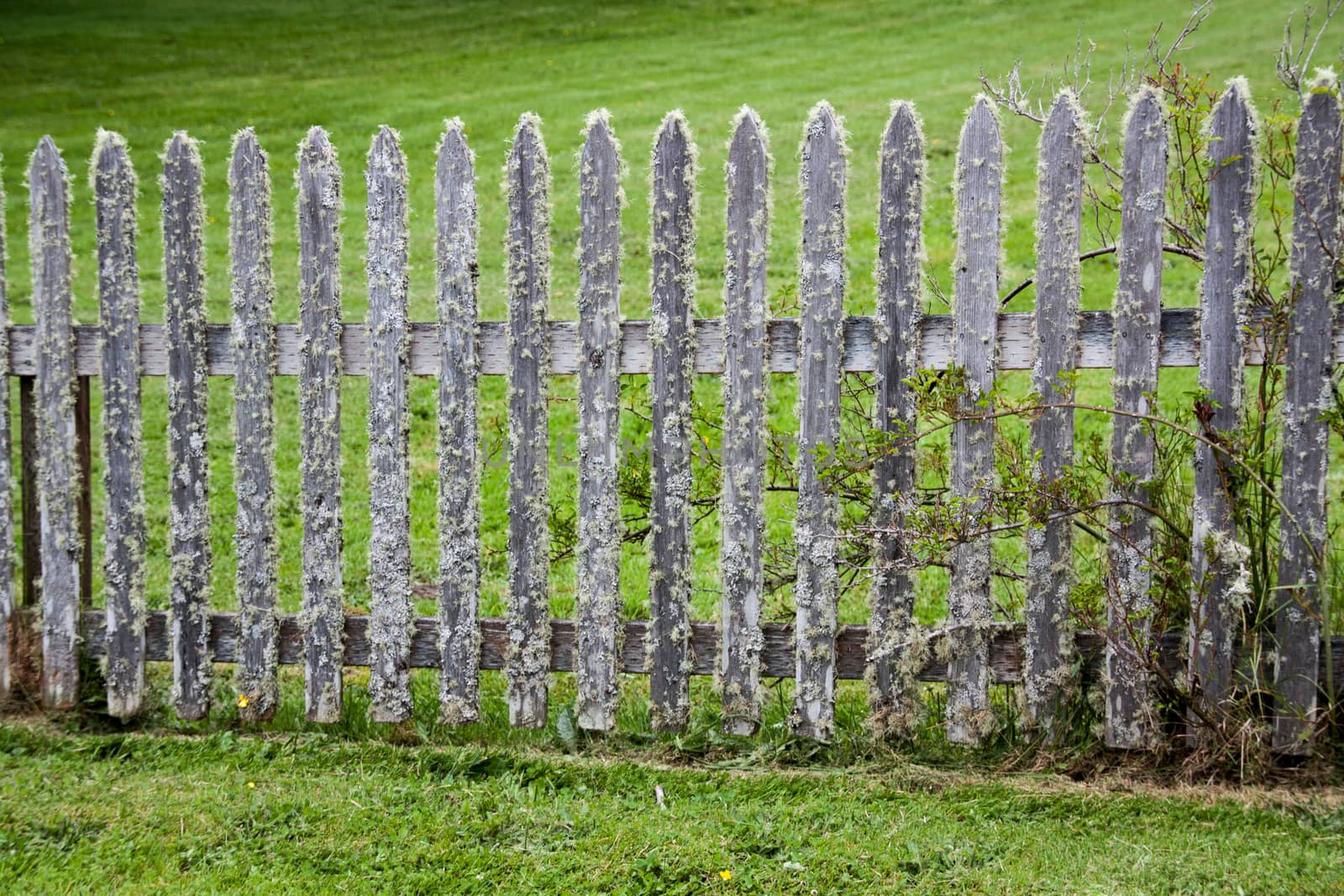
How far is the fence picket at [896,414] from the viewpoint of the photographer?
3639 millimetres

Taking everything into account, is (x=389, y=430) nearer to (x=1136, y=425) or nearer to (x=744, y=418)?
(x=744, y=418)

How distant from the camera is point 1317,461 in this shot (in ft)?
11.6

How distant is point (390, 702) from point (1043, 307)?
2746 mm

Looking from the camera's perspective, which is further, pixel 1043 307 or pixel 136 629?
pixel 136 629

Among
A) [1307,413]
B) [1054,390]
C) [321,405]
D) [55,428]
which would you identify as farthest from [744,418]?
[55,428]

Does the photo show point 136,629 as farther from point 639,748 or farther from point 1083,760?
point 1083,760

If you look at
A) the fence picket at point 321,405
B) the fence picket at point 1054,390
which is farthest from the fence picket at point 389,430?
the fence picket at point 1054,390

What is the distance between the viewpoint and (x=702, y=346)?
150 inches

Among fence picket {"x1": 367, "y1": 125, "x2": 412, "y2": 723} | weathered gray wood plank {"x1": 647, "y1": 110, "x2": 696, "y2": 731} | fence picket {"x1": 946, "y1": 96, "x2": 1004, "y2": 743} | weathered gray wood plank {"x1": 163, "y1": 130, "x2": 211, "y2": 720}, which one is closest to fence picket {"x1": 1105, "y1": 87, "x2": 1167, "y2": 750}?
fence picket {"x1": 946, "y1": 96, "x2": 1004, "y2": 743}

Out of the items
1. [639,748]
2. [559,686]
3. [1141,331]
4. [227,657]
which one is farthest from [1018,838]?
[227,657]

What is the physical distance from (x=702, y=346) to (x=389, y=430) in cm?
121

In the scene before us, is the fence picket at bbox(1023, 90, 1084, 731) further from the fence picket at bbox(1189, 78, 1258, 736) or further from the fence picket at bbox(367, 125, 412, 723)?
the fence picket at bbox(367, 125, 412, 723)

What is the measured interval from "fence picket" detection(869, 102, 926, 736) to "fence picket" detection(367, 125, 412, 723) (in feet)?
5.61

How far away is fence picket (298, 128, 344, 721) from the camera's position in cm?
399
